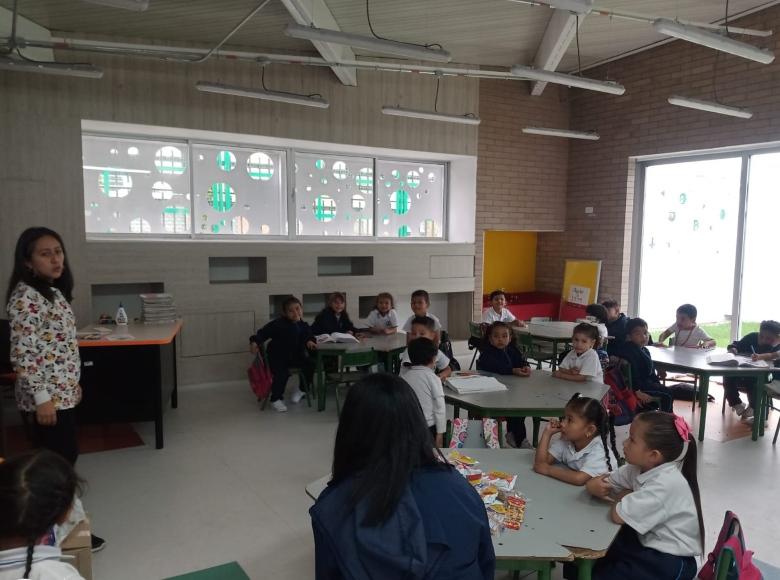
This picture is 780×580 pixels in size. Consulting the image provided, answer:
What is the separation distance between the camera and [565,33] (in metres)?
6.05

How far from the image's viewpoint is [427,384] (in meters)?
3.33

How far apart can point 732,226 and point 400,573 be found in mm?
7621

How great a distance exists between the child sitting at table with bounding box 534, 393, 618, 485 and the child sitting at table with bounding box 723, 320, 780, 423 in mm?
3315

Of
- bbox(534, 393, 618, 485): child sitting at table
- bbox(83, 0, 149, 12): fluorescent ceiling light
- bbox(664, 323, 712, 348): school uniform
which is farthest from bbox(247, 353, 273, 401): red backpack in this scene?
bbox(664, 323, 712, 348): school uniform

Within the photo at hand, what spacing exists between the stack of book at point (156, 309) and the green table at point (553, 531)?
3402 millimetres

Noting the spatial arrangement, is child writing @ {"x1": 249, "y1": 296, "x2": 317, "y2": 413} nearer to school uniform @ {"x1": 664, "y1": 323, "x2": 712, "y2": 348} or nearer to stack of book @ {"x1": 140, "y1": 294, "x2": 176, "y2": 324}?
stack of book @ {"x1": 140, "y1": 294, "x2": 176, "y2": 324}

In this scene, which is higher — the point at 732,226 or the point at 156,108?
the point at 156,108

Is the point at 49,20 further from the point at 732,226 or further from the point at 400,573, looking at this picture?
the point at 732,226

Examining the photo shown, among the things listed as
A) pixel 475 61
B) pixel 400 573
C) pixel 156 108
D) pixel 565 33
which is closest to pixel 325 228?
pixel 156 108

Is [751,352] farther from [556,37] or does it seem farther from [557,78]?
[556,37]

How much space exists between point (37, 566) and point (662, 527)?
1.91 meters

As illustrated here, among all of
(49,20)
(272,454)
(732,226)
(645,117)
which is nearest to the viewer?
(272,454)

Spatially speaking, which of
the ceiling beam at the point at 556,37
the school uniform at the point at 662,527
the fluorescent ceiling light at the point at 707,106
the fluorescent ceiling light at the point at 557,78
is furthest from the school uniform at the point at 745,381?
the school uniform at the point at 662,527

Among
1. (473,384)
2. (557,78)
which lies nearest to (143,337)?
(473,384)
